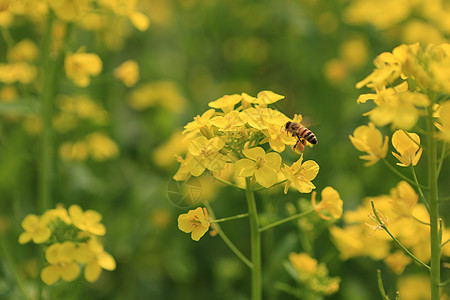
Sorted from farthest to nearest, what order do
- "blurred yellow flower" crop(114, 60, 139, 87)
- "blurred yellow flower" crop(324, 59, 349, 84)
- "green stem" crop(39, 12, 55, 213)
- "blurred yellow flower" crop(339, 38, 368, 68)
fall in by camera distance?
"blurred yellow flower" crop(339, 38, 368, 68), "blurred yellow flower" crop(324, 59, 349, 84), "blurred yellow flower" crop(114, 60, 139, 87), "green stem" crop(39, 12, 55, 213)

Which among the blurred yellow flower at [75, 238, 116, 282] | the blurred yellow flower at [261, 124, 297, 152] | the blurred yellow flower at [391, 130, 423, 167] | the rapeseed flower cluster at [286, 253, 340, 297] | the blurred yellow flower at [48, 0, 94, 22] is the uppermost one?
the blurred yellow flower at [48, 0, 94, 22]

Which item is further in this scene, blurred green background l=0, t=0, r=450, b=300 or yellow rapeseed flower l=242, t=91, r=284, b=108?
blurred green background l=0, t=0, r=450, b=300

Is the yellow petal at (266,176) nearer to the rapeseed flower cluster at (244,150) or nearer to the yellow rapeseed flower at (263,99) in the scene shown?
the rapeseed flower cluster at (244,150)

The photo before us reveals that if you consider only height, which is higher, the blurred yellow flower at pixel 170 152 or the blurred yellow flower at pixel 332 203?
the blurred yellow flower at pixel 332 203

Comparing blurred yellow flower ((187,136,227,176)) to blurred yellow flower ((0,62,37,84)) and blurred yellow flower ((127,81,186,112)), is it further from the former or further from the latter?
blurred yellow flower ((127,81,186,112))

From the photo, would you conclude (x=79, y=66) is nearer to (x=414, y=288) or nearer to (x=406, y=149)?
(x=406, y=149)

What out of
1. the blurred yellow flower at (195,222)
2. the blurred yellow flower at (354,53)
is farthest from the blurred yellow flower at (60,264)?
the blurred yellow flower at (354,53)

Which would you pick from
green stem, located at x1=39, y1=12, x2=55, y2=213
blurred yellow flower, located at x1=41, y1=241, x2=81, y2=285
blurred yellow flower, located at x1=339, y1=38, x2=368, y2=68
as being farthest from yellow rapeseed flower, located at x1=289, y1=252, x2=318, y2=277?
blurred yellow flower, located at x1=339, y1=38, x2=368, y2=68
